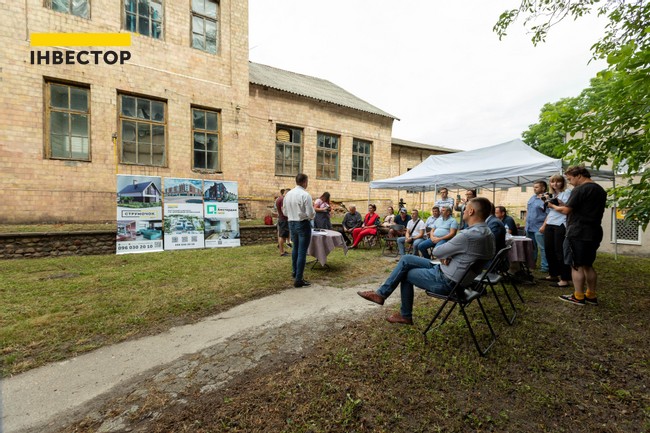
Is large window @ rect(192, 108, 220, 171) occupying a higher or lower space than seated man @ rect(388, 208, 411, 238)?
higher

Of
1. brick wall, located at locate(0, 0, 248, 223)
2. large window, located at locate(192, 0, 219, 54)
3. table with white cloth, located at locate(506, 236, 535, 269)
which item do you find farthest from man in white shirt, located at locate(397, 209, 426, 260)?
large window, located at locate(192, 0, 219, 54)

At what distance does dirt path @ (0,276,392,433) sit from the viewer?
6.68 feet

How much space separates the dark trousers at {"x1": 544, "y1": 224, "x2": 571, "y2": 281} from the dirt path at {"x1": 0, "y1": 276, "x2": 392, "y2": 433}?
3.70 meters

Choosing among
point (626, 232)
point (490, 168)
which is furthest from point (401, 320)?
point (626, 232)

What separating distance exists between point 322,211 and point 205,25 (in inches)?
405

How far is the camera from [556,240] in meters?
5.14

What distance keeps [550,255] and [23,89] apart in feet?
47.5

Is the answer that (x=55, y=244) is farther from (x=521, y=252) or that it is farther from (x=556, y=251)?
(x=556, y=251)

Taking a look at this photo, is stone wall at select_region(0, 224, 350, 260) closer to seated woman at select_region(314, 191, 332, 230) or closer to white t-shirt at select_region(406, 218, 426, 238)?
seated woman at select_region(314, 191, 332, 230)

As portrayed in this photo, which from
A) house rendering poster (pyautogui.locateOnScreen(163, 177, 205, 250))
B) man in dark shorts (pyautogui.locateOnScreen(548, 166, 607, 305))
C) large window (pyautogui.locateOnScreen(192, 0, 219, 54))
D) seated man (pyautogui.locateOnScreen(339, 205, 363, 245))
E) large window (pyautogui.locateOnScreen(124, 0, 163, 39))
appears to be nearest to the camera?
man in dark shorts (pyautogui.locateOnScreen(548, 166, 607, 305))

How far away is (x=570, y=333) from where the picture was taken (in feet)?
10.6

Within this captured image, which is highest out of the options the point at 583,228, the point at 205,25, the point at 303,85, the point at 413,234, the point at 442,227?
the point at 205,25

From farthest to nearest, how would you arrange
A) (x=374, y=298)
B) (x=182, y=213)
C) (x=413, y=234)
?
1. (x=182, y=213)
2. (x=413, y=234)
3. (x=374, y=298)

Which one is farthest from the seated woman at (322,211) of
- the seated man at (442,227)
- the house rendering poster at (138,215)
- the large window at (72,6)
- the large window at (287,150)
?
the large window at (72,6)
